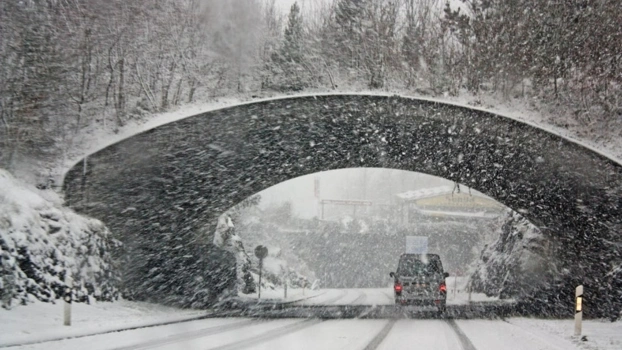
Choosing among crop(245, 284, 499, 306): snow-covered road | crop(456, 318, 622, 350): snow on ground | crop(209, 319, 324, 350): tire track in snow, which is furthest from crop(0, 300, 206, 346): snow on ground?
crop(245, 284, 499, 306): snow-covered road

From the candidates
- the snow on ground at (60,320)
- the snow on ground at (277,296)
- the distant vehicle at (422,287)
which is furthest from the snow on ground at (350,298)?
the snow on ground at (60,320)

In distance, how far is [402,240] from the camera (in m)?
53.7

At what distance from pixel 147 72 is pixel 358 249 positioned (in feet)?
119

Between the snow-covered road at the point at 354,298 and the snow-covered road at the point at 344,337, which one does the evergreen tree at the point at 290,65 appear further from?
the snow-covered road at the point at 354,298

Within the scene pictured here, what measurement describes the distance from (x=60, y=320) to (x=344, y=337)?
20.4ft

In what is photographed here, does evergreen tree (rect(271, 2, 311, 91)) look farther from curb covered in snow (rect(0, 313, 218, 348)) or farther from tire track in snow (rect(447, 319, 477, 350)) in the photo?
tire track in snow (rect(447, 319, 477, 350))

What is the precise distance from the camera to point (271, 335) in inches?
518

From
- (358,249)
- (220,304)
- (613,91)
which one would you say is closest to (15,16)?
(220,304)

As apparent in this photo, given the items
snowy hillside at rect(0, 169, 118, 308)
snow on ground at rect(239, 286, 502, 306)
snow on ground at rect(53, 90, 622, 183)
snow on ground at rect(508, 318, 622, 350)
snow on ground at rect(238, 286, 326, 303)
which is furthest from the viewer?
snow on ground at rect(238, 286, 326, 303)

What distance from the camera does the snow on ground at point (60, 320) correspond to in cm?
1160

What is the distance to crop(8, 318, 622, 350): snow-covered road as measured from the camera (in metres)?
11.1

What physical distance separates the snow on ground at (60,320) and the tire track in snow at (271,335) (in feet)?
10.5

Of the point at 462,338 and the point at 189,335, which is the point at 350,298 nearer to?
the point at 462,338

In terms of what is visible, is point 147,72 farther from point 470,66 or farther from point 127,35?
point 470,66
